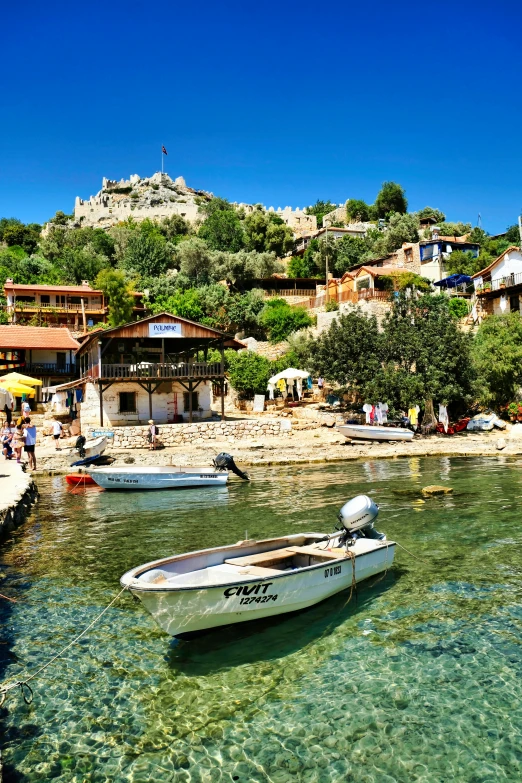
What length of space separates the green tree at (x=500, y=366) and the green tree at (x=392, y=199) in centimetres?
5701

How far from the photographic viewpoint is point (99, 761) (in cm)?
546

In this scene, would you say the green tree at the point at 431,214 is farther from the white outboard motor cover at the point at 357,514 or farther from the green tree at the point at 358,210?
the white outboard motor cover at the point at 357,514

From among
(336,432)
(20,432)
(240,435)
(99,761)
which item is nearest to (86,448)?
(20,432)

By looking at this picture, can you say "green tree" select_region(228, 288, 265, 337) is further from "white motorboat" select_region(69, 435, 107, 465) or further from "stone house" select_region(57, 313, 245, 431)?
"white motorboat" select_region(69, 435, 107, 465)

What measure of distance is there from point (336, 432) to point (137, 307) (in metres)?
32.0

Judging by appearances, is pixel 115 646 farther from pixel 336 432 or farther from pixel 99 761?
pixel 336 432

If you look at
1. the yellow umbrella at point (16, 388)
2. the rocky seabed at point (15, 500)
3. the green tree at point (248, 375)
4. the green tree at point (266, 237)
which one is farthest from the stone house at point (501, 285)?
the rocky seabed at point (15, 500)

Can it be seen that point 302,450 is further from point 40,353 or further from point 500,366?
point 40,353

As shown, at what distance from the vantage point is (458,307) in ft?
159

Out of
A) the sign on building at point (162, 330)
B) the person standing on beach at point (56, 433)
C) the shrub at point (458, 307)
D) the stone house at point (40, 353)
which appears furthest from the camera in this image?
the shrub at point (458, 307)

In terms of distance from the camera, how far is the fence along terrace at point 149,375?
30.8 metres

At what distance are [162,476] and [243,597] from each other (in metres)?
13.2

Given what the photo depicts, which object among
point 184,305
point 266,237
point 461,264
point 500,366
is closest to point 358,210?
point 266,237

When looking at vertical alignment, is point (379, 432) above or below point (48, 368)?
below
